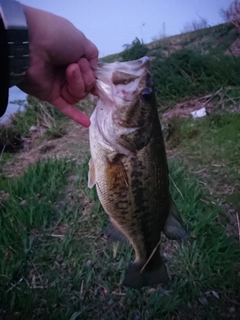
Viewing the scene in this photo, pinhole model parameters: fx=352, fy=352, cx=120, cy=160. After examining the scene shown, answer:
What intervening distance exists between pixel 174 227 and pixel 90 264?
0.86 metres

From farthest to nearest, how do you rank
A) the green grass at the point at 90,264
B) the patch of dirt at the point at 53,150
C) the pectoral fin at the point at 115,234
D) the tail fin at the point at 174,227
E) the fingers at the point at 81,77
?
the patch of dirt at the point at 53,150 → the green grass at the point at 90,264 → the pectoral fin at the point at 115,234 → the tail fin at the point at 174,227 → the fingers at the point at 81,77

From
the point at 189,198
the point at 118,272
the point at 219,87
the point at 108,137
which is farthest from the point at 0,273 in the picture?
the point at 219,87

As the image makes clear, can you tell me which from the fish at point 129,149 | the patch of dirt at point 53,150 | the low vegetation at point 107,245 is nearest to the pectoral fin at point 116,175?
the fish at point 129,149

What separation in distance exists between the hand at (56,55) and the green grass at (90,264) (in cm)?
112

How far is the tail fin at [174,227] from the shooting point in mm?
1856

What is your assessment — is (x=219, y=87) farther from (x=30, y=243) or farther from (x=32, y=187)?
(x=30, y=243)

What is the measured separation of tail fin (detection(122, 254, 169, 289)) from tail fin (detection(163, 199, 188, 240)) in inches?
7.5

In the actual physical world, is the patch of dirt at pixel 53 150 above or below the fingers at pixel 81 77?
below

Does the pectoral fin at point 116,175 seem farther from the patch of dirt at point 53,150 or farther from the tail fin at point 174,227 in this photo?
the patch of dirt at point 53,150

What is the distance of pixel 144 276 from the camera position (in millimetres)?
1916

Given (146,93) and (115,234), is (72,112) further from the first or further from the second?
(115,234)

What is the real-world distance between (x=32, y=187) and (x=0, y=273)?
0.97m

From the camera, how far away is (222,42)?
748 centimetres

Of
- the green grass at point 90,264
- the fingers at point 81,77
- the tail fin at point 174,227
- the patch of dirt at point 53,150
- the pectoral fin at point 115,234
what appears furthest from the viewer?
the patch of dirt at point 53,150
